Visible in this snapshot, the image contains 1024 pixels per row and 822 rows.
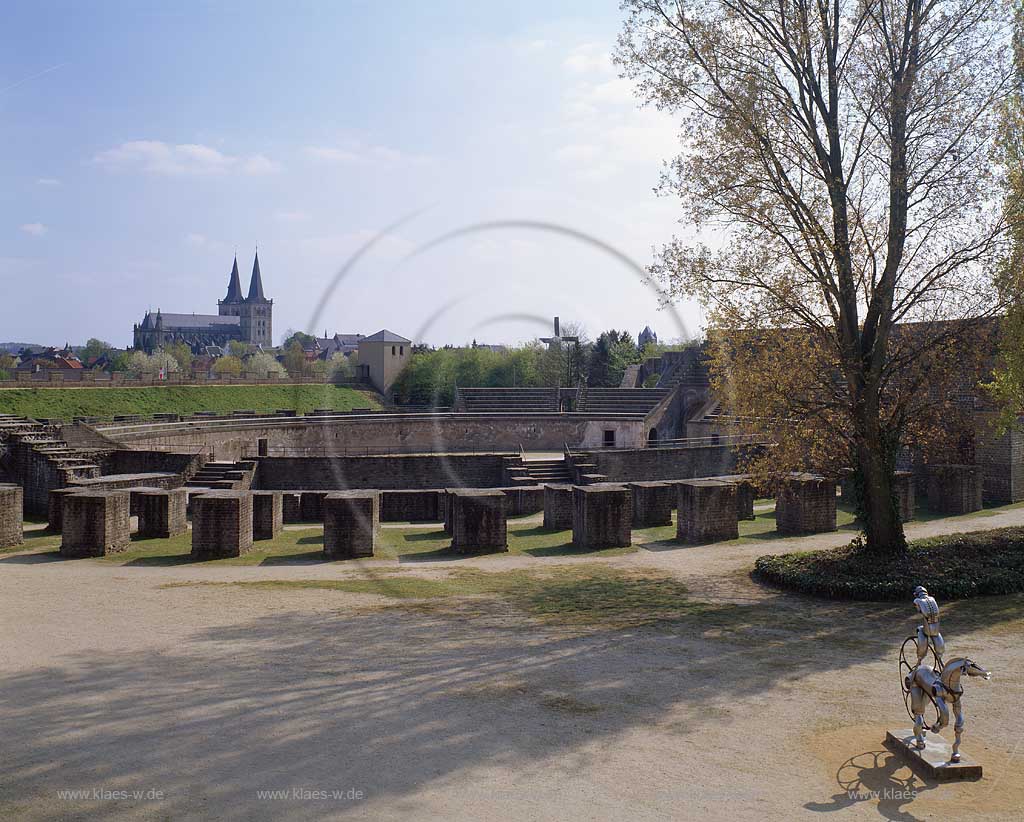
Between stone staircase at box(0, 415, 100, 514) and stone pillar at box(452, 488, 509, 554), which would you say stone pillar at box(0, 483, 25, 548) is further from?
stone pillar at box(452, 488, 509, 554)

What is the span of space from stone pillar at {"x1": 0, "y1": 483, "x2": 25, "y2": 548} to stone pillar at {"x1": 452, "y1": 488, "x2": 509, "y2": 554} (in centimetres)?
837

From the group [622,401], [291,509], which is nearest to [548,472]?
[291,509]

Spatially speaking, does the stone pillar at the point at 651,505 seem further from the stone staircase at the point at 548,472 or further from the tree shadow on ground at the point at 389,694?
the stone staircase at the point at 548,472

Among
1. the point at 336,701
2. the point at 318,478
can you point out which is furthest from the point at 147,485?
the point at 336,701

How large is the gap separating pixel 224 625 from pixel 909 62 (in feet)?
44.3

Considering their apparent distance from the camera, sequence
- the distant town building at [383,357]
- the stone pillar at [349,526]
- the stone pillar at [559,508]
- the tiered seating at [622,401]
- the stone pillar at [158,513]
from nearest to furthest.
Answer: the stone pillar at [349,526], the stone pillar at [158,513], the stone pillar at [559,508], the tiered seating at [622,401], the distant town building at [383,357]

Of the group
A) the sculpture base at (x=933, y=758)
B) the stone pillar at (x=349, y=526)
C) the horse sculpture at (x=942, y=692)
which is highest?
the stone pillar at (x=349, y=526)

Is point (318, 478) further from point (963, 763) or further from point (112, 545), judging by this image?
point (963, 763)

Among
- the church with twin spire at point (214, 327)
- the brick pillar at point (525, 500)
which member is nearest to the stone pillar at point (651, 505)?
the brick pillar at point (525, 500)

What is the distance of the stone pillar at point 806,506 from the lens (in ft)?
56.4

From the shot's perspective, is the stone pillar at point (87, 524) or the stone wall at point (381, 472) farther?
the stone wall at point (381, 472)

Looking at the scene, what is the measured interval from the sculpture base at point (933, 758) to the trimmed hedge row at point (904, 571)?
5275 mm

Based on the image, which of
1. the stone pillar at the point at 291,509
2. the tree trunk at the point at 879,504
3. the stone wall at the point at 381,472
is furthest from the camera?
the stone wall at the point at 381,472

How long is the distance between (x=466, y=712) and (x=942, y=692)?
12.6 feet
